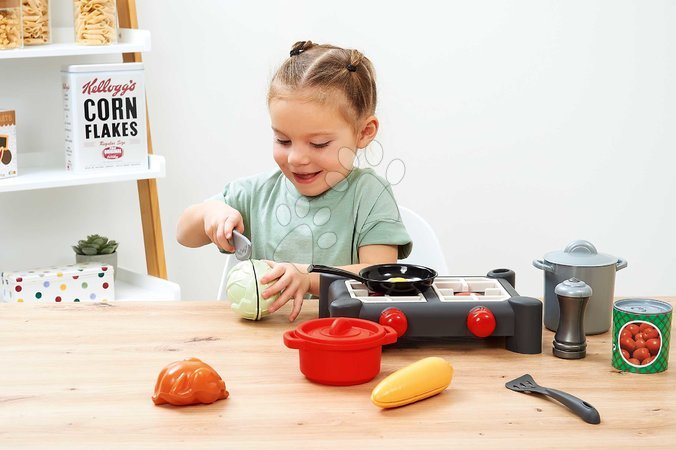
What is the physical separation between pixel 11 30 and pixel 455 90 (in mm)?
1328

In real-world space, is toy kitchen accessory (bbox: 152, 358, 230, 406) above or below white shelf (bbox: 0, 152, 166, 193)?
below

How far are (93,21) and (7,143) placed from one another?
37 cm

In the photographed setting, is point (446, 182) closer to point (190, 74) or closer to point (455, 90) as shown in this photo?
point (455, 90)

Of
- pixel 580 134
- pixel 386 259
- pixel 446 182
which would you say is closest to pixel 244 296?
pixel 386 259

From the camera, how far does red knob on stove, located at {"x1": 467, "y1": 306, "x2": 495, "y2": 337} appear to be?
3.86 ft

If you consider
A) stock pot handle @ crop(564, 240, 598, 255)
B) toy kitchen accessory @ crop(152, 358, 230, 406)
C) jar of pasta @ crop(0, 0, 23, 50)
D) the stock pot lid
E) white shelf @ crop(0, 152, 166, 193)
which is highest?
jar of pasta @ crop(0, 0, 23, 50)

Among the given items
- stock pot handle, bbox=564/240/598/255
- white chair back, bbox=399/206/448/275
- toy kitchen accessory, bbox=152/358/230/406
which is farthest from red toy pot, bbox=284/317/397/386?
white chair back, bbox=399/206/448/275

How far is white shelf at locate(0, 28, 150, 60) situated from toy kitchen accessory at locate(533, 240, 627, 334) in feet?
4.37

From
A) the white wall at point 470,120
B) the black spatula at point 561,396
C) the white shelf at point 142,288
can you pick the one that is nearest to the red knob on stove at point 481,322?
the black spatula at point 561,396

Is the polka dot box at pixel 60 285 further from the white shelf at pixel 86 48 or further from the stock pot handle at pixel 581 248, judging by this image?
the stock pot handle at pixel 581 248

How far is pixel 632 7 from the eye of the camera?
9.45 ft

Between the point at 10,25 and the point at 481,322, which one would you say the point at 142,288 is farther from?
the point at 481,322

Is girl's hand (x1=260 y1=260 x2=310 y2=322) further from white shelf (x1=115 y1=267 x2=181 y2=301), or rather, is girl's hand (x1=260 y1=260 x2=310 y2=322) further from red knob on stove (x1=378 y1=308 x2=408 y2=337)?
white shelf (x1=115 y1=267 x2=181 y2=301)

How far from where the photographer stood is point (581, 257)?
129 cm
